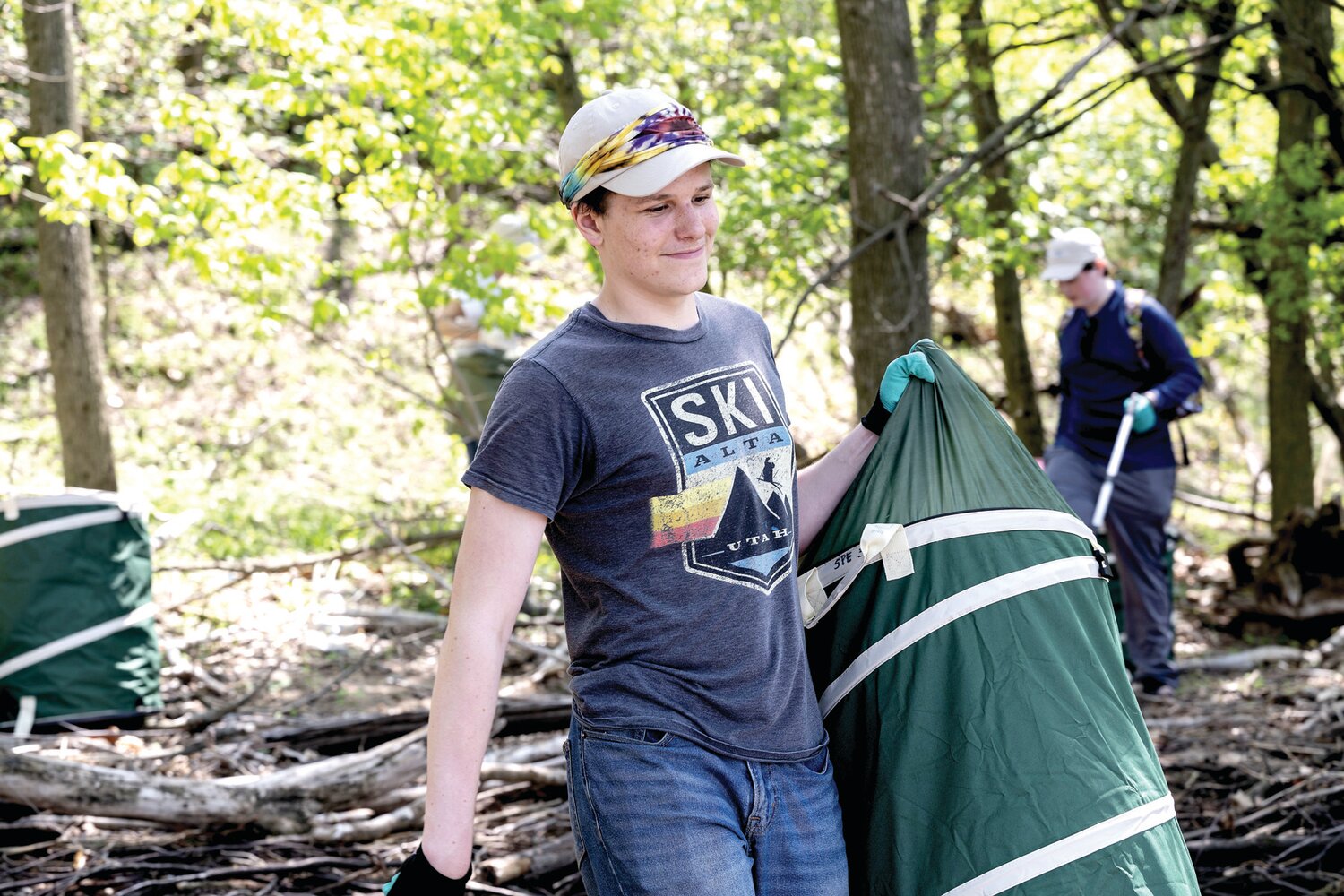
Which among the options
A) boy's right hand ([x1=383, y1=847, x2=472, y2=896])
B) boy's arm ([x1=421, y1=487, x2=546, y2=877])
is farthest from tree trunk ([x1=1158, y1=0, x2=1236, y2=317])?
boy's right hand ([x1=383, y1=847, x2=472, y2=896])

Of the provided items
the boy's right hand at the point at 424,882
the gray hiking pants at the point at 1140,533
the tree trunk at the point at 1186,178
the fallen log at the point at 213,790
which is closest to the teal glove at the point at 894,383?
the boy's right hand at the point at 424,882

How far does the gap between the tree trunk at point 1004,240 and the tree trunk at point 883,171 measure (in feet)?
6.70

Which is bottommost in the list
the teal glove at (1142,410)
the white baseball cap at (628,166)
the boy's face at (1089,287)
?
the teal glove at (1142,410)

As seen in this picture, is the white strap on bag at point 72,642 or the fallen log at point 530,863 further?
the white strap on bag at point 72,642

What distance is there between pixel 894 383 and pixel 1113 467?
3.85 meters

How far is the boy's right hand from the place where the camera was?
188 centimetres

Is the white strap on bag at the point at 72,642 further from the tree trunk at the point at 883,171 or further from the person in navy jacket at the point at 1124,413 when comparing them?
the person in navy jacket at the point at 1124,413

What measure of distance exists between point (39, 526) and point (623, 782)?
435cm

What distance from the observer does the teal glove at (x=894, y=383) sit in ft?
7.87

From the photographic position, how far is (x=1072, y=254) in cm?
586

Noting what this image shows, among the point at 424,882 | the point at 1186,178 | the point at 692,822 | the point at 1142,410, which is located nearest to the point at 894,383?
the point at 692,822

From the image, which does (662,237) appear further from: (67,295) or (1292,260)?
(67,295)

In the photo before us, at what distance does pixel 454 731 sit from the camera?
6.26ft

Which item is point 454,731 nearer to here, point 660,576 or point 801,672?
point 660,576
